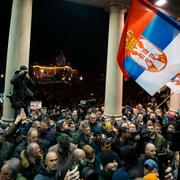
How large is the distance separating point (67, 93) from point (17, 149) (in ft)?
54.6

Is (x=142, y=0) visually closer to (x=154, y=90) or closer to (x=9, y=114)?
(x=154, y=90)

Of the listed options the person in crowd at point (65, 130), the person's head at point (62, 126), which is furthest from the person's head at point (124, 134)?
the person's head at point (62, 126)

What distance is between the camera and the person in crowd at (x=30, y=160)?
5.25m

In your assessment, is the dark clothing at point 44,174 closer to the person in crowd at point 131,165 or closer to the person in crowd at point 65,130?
the person in crowd at point 131,165

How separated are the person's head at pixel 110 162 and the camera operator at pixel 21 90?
5101mm

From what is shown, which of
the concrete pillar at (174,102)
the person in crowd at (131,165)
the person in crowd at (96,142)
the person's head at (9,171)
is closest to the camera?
the person's head at (9,171)

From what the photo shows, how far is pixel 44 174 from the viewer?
4.79 m

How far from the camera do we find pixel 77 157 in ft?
17.9

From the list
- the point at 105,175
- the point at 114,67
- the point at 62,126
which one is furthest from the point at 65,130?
the point at 114,67

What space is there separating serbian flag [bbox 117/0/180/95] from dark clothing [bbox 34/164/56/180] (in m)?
2.29

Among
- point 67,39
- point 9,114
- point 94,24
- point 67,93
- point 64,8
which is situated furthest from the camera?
point 67,39

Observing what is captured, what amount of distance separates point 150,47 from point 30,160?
3.01 metres

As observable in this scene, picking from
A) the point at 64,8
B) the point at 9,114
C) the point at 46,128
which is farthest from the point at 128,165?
the point at 64,8

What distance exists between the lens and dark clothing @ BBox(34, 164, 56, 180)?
4.69 metres
